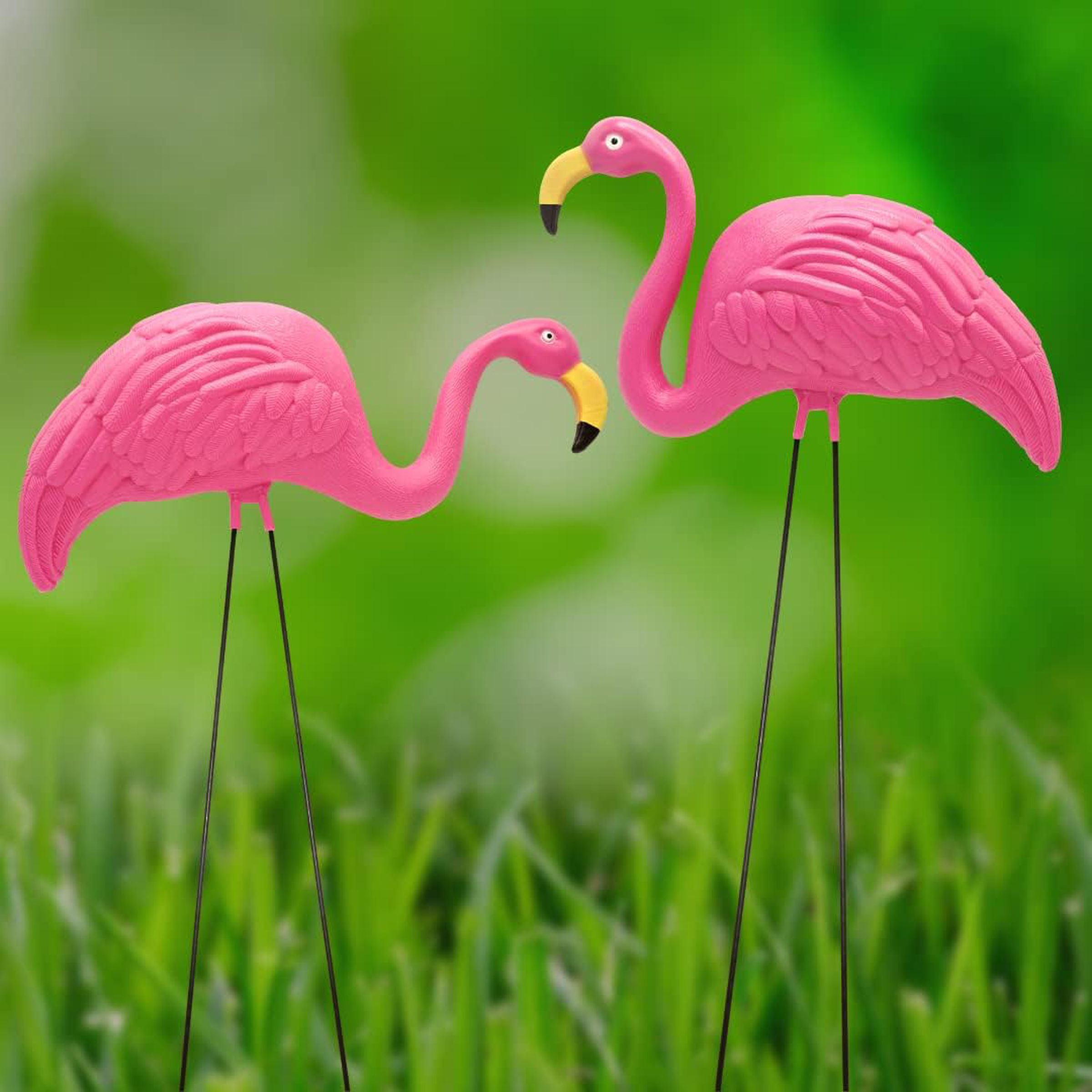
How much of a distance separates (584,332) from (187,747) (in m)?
1.01

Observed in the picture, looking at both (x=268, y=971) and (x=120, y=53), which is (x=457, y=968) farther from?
(x=120, y=53)

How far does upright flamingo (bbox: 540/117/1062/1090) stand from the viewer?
5.40 ft

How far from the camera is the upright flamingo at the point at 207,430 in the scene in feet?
5.38

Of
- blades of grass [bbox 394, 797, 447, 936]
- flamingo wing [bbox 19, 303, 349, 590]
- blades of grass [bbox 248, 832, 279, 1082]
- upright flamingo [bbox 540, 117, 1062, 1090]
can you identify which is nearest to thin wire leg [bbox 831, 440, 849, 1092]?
upright flamingo [bbox 540, 117, 1062, 1090]

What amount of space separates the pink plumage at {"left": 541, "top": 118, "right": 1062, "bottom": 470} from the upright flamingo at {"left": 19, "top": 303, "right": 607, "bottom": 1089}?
19 centimetres

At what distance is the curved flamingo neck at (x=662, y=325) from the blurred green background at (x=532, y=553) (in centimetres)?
59

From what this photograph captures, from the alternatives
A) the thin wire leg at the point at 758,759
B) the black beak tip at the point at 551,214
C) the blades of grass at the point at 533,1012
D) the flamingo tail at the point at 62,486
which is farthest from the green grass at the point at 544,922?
the black beak tip at the point at 551,214

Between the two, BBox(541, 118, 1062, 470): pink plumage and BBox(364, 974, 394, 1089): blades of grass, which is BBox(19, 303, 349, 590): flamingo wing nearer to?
BBox(541, 118, 1062, 470): pink plumage

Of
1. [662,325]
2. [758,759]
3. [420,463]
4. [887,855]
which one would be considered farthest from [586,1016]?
[662,325]

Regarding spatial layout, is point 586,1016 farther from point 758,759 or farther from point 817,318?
point 817,318

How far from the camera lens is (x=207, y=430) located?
1640 millimetres

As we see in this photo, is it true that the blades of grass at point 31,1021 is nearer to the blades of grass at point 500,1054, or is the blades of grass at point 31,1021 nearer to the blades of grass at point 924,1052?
the blades of grass at point 500,1054

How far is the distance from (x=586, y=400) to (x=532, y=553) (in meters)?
0.67

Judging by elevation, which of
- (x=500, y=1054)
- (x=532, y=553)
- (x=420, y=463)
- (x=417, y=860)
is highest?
(x=420, y=463)
